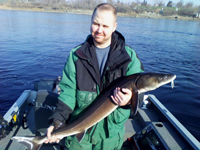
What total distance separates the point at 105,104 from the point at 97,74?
385mm

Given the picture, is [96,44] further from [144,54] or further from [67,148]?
[144,54]

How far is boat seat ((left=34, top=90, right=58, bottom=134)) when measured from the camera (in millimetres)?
3206

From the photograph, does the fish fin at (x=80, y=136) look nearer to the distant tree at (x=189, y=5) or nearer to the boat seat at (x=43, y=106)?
the boat seat at (x=43, y=106)

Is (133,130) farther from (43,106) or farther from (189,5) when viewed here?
(189,5)

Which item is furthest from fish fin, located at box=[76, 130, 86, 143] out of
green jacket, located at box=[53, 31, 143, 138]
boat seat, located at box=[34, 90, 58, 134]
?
boat seat, located at box=[34, 90, 58, 134]

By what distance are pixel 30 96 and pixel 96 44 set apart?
3.24 metres

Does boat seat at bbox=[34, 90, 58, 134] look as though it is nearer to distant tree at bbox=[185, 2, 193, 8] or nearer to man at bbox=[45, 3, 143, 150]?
man at bbox=[45, 3, 143, 150]

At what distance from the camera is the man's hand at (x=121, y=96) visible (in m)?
1.94

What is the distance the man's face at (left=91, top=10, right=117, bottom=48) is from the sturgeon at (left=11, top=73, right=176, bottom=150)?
0.56 metres

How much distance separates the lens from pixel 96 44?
224cm

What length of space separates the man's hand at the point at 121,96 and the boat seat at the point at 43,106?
5.05 ft

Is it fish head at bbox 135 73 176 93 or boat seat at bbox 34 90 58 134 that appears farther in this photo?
boat seat at bbox 34 90 58 134

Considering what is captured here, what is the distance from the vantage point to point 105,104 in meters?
2.12

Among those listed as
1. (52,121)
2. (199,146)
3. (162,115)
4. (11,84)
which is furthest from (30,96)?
(11,84)
